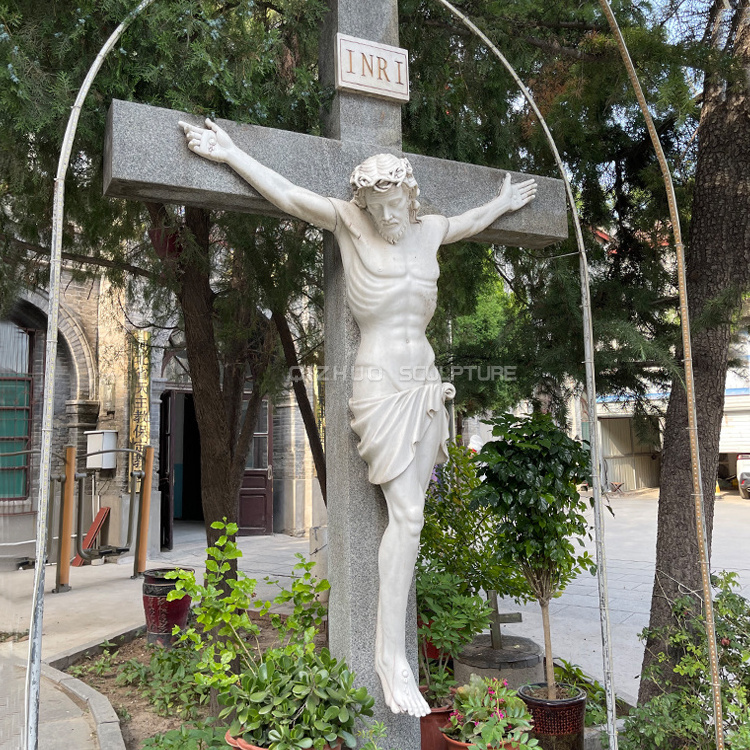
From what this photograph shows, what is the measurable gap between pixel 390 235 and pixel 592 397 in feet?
3.53

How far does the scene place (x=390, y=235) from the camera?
103 inches

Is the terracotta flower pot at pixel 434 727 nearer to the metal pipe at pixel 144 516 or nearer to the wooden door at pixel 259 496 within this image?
the metal pipe at pixel 144 516

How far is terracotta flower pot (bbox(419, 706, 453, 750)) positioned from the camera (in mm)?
2734

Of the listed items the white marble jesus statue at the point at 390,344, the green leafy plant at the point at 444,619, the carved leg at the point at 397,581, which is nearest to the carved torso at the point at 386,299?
the white marble jesus statue at the point at 390,344

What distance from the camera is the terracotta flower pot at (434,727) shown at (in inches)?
108

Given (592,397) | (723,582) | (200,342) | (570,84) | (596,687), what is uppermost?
(570,84)

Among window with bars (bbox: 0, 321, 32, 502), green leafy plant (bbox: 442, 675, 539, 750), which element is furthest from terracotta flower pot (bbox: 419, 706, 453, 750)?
window with bars (bbox: 0, 321, 32, 502)

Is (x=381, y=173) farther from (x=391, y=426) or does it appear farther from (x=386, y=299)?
(x=391, y=426)

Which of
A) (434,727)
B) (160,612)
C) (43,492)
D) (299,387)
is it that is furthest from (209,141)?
(160,612)

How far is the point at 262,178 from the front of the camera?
2.52m

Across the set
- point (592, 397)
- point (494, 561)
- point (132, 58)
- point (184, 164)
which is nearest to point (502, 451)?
point (592, 397)

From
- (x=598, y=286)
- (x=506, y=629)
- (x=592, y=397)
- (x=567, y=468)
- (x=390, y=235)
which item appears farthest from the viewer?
(x=506, y=629)

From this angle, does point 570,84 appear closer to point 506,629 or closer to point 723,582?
point 723,582

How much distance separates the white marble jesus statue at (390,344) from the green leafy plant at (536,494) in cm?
67
